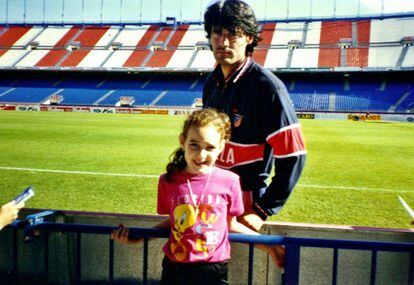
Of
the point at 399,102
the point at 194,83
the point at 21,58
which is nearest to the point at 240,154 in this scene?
the point at 399,102

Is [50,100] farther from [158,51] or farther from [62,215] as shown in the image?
[62,215]

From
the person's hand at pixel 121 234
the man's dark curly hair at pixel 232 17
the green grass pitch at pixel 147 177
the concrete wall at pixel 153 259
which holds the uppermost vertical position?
the man's dark curly hair at pixel 232 17

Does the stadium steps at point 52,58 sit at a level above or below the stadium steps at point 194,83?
above

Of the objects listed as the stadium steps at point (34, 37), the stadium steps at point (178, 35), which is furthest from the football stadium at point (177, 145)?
the stadium steps at point (34, 37)

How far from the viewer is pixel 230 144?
7.57 ft

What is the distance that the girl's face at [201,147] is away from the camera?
1.98m

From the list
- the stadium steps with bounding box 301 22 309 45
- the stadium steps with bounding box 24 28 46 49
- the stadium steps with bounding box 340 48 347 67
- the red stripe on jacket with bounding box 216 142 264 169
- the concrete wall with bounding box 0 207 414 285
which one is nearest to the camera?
the red stripe on jacket with bounding box 216 142 264 169

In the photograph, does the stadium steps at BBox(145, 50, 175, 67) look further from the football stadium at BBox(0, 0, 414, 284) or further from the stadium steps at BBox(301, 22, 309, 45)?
the stadium steps at BBox(301, 22, 309, 45)

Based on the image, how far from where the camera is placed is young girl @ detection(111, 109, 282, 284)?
197 cm

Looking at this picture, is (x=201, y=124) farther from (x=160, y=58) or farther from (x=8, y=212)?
(x=160, y=58)

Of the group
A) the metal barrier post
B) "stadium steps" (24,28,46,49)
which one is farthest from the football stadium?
"stadium steps" (24,28,46,49)

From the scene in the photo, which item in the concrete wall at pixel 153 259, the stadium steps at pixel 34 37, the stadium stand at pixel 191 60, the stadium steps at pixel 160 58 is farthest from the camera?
the stadium steps at pixel 34 37

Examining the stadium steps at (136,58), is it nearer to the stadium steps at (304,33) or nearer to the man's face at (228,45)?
the stadium steps at (304,33)

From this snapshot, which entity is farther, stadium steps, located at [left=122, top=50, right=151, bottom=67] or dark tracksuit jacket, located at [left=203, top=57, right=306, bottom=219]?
stadium steps, located at [left=122, top=50, right=151, bottom=67]
